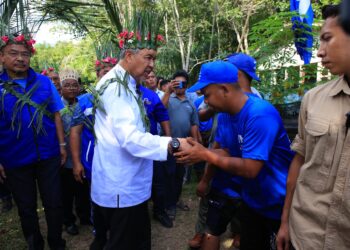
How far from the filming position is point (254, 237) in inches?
93.4

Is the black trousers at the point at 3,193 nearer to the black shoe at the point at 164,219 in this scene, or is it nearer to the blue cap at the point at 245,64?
the black shoe at the point at 164,219

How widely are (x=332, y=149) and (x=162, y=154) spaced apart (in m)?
1.15

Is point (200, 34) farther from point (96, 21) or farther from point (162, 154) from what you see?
point (162, 154)

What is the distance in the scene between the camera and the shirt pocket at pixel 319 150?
145 centimetres

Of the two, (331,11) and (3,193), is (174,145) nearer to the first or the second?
(331,11)

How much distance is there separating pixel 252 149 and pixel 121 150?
3.09 ft

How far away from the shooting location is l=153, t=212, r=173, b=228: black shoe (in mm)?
4082

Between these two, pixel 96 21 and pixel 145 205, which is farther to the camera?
pixel 96 21

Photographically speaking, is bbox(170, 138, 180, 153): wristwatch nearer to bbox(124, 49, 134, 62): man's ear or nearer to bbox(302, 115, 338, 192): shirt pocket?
bbox(124, 49, 134, 62): man's ear

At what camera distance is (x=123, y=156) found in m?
2.29

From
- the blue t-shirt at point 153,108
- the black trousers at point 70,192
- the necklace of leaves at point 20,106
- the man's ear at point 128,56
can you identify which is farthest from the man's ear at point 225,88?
the black trousers at point 70,192

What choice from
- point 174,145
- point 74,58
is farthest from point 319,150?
point 74,58

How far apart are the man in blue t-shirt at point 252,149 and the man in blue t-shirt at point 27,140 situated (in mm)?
1555

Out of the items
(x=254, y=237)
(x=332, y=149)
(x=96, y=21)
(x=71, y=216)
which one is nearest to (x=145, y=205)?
(x=254, y=237)
